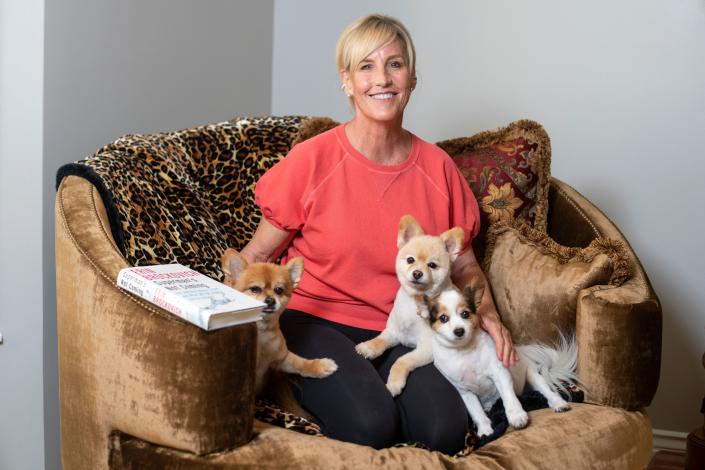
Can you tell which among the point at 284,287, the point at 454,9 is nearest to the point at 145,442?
the point at 284,287

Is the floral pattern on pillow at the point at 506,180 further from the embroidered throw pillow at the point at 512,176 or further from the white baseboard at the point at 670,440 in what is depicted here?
the white baseboard at the point at 670,440

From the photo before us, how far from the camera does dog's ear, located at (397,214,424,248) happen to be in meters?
1.88

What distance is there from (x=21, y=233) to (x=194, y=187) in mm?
541

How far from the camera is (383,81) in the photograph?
203 centimetres

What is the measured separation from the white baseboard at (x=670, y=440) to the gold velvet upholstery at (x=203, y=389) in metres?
1.17

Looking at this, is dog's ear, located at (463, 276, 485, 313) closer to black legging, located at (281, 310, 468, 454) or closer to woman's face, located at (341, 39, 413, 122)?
black legging, located at (281, 310, 468, 454)

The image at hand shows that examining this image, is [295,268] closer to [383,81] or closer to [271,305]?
[271,305]

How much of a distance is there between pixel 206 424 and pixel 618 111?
212 cm

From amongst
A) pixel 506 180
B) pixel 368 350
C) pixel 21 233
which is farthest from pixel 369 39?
pixel 21 233

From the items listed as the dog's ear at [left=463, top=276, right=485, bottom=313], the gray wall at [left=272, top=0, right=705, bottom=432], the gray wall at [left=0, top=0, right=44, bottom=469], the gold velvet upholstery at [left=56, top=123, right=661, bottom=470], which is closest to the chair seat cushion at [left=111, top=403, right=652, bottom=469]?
the gold velvet upholstery at [left=56, top=123, right=661, bottom=470]

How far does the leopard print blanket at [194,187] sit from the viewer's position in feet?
6.27

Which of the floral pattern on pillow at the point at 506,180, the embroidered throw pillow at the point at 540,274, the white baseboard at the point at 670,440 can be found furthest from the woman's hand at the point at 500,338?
the white baseboard at the point at 670,440

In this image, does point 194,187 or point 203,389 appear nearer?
point 203,389

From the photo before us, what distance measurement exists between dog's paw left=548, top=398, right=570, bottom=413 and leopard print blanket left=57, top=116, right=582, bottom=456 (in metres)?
0.06
